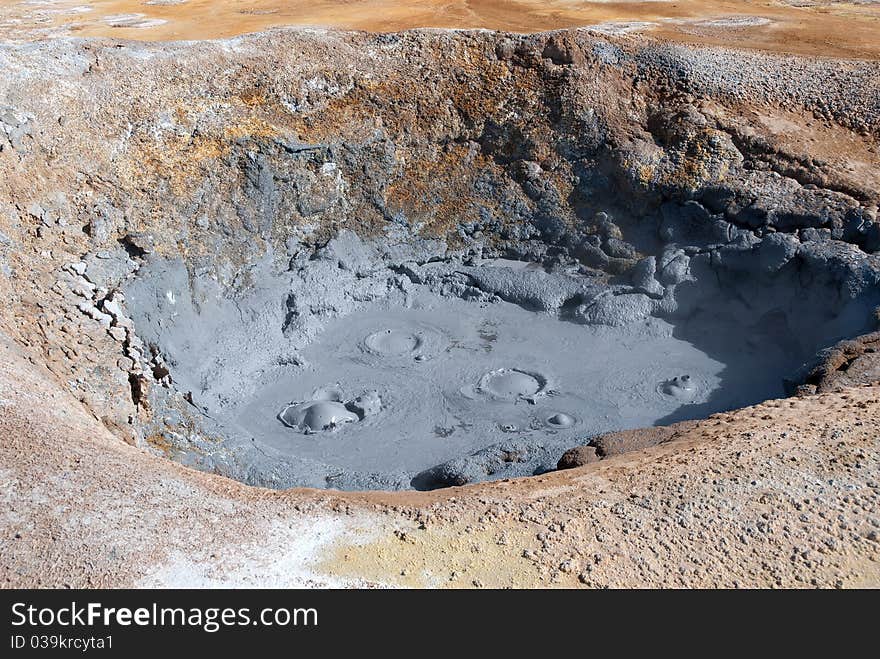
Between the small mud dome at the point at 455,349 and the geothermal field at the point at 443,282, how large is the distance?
0.05 m

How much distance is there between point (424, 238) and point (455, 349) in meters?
2.73

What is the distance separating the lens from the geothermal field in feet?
24.5

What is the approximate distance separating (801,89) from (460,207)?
281 inches

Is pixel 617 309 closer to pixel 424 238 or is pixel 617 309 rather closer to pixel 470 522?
pixel 424 238

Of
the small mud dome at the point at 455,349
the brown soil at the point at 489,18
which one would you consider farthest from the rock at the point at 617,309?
the brown soil at the point at 489,18

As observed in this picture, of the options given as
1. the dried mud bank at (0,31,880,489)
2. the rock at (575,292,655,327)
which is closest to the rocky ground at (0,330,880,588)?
the dried mud bank at (0,31,880,489)

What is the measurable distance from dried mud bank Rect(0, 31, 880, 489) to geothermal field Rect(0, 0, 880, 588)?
58 millimetres

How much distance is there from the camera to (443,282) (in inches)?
623

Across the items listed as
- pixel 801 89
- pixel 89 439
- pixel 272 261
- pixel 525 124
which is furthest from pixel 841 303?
pixel 89 439

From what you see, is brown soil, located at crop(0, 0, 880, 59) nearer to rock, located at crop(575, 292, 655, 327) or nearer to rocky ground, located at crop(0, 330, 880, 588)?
rock, located at crop(575, 292, 655, 327)

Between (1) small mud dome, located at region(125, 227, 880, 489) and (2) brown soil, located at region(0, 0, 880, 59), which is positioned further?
(2) brown soil, located at region(0, 0, 880, 59)

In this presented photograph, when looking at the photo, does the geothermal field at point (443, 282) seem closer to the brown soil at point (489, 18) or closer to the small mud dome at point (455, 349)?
the small mud dome at point (455, 349)

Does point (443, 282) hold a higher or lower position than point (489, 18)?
lower

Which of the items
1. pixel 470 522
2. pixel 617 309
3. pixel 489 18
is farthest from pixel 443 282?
pixel 489 18
